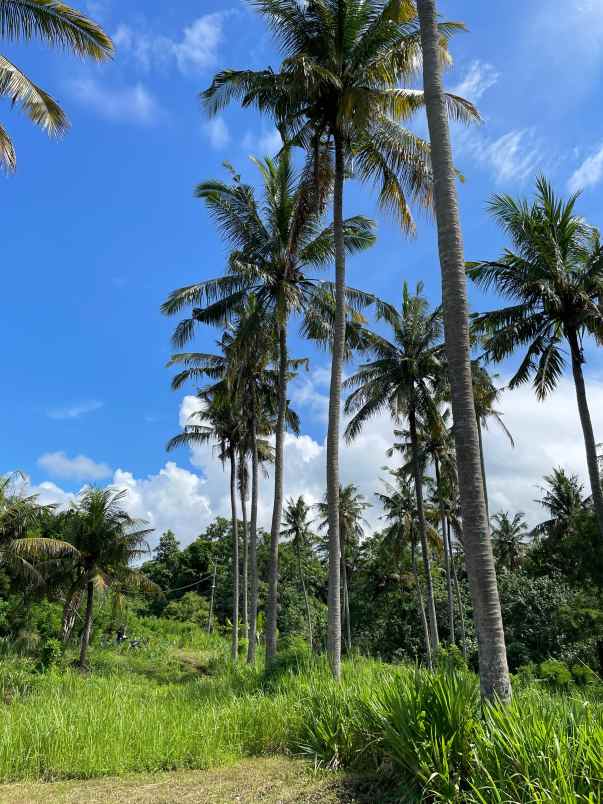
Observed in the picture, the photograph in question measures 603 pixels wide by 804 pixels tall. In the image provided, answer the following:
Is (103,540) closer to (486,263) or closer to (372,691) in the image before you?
(486,263)

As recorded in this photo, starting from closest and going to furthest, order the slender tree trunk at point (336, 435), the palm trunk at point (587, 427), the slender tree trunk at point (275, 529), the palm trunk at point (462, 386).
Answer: the palm trunk at point (462, 386)
the slender tree trunk at point (336, 435)
the palm trunk at point (587, 427)
the slender tree trunk at point (275, 529)

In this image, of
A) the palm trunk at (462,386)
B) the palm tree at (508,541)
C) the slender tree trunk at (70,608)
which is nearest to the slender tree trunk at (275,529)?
the palm trunk at (462,386)

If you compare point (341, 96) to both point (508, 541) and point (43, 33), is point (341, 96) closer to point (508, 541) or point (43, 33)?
point (43, 33)

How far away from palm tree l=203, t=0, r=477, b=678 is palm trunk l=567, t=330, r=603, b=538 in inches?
220

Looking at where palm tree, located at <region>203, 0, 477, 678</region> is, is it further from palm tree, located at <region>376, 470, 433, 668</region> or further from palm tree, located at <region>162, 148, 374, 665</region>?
palm tree, located at <region>376, 470, 433, 668</region>

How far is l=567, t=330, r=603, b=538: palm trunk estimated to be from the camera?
1395 cm

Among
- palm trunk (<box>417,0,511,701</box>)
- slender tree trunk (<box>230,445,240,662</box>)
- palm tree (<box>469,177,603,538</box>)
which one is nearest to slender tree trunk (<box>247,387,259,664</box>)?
slender tree trunk (<box>230,445,240,662</box>)

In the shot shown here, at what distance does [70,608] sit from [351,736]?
895 inches

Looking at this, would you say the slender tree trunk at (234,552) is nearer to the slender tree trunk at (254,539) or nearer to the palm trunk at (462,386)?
the slender tree trunk at (254,539)

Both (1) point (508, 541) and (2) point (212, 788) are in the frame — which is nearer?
(2) point (212, 788)

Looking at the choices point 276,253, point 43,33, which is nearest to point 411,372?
point 276,253

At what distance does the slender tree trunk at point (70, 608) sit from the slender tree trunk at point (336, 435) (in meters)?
16.3

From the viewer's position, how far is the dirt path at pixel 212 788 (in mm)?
5824

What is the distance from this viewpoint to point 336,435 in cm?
1255
